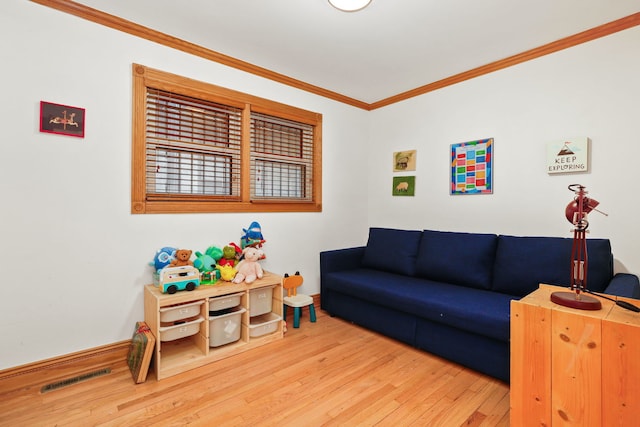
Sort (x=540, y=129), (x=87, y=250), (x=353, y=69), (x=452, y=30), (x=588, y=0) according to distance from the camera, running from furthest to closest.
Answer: (x=353, y=69), (x=540, y=129), (x=452, y=30), (x=87, y=250), (x=588, y=0)

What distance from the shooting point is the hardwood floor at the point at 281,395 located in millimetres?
1623

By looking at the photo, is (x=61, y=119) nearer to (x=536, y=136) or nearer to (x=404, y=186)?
(x=404, y=186)

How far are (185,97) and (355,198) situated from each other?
2.22 m

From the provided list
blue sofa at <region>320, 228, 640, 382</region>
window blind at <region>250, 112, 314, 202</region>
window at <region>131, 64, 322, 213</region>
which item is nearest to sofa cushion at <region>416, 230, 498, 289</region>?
blue sofa at <region>320, 228, 640, 382</region>

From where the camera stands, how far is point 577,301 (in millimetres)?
1279

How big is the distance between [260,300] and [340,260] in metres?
0.99

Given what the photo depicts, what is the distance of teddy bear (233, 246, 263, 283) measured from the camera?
8.16 ft

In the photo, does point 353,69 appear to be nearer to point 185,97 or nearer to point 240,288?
point 185,97

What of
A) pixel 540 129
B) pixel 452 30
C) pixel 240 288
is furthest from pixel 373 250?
pixel 452 30

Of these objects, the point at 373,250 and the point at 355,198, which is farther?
the point at 355,198

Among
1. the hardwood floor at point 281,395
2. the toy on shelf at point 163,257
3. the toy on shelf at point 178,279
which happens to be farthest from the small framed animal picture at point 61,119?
the hardwood floor at point 281,395

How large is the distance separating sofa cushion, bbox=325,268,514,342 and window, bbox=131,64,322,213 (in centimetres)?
101

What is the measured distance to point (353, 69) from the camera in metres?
2.97

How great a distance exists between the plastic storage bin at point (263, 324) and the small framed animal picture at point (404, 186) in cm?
199
